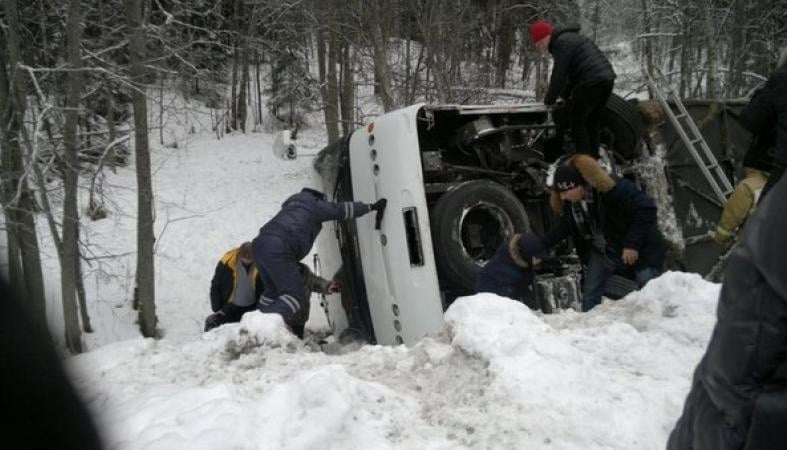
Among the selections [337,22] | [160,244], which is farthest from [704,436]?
[337,22]

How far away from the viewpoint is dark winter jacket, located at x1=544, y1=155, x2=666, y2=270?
457cm

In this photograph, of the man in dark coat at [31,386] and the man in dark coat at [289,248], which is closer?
the man in dark coat at [31,386]

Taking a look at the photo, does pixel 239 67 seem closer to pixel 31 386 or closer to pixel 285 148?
pixel 285 148

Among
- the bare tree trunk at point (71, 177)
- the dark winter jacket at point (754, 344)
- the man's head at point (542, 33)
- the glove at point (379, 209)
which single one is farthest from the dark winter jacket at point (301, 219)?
the dark winter jacket at point (754, 344)

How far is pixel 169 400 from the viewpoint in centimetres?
304

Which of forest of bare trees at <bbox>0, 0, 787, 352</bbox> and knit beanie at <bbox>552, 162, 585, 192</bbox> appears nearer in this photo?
knit beanie at <bbox>552, 162, 585, 192</bbox>

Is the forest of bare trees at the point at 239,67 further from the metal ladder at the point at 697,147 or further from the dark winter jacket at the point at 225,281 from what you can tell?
the metal ladder at the point at 697,147

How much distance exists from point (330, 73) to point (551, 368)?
14097 millimetres

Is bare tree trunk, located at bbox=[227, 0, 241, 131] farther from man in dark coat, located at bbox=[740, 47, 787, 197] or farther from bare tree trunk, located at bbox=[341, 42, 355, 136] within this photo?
man in dark coat, located at bbox=[740, 47, 787, 197]

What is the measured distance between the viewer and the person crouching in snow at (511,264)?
451 cm

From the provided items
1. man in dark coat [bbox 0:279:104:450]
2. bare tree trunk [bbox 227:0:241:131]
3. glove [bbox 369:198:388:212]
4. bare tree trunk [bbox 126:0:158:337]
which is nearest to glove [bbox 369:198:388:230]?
glove [bbox 369:198:388:212]

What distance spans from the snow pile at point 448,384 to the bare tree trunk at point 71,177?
15.1ft

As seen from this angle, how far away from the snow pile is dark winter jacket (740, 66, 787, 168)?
105 cm

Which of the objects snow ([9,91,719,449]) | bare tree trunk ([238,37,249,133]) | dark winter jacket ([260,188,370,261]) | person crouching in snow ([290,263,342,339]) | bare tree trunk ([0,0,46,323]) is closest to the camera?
snow ([9,91,719,449])
